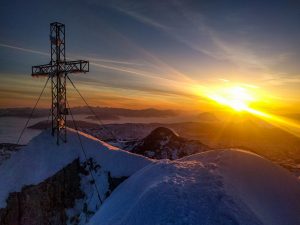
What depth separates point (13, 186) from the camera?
28.8 metres

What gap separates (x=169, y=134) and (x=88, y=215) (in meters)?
55.7

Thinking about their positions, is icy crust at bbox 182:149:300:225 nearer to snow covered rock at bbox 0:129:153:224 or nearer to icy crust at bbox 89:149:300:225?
icy crust at bbox 89:149:300:225

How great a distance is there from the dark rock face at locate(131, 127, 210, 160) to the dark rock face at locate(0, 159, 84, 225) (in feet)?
135

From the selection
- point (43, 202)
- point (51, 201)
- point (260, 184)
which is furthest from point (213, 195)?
point (43, 202)

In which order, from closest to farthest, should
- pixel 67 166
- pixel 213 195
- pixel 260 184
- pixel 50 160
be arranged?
pixel 213 195 → pixel 260 184 → pixel 67 166 → pixel 50 160

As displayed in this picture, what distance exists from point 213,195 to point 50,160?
65.5 feet

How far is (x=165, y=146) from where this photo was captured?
7538 centimetres

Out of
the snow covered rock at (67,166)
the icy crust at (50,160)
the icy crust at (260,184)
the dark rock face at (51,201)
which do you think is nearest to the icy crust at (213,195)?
A: the icy crust at (260,184)

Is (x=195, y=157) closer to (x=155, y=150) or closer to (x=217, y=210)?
(x=217, y=210)

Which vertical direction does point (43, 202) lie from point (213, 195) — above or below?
below

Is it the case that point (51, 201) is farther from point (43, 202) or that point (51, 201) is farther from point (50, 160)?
point (50, 160)

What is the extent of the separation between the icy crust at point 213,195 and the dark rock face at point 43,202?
8.89 metres

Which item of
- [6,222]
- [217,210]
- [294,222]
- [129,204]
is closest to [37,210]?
[6,222]

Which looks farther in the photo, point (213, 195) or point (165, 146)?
point (165, 146)
